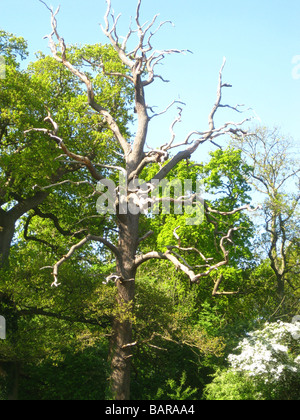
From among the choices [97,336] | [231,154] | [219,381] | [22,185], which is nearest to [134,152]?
[22,185]

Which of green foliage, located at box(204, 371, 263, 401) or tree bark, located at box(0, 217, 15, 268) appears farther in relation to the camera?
tree bark, located at box(0, 217, 15, 268)

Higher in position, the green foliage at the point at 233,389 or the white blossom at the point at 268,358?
the white blossom at the point at 268,358

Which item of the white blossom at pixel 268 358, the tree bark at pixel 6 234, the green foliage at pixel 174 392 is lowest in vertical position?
the green foliage at pixel 174 392

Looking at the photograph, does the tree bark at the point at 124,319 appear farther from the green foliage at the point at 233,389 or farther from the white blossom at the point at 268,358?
the white blossom at the point at 268,358

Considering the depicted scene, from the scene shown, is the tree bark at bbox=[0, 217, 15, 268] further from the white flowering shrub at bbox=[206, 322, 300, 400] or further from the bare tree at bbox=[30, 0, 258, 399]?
the white flowering shrub at bbox=[206, 322, 300, 400]

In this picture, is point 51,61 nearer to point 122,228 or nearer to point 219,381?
point 122,228

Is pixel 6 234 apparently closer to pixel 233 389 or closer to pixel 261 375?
pixel 233 389

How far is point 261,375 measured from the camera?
48.2 ft

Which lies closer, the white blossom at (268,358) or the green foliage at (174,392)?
Result: the white blossom at (268,358)

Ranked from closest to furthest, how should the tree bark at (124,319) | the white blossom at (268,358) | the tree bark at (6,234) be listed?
the white blossom at (268,358) < the tree bark at (124,319) < the tree bark at (6,234)

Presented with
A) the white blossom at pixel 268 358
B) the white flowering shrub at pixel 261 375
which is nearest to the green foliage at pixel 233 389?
the white flowering shrub at pixel 261 375

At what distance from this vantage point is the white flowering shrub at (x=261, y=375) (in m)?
14.5

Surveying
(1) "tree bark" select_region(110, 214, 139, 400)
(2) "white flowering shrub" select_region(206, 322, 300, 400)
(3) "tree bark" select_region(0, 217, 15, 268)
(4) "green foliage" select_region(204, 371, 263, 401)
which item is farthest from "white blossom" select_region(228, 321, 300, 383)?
(3) "tree bark" select_region(0, 217, 15, 268)

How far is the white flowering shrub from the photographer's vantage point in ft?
47.7
